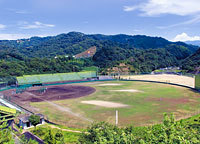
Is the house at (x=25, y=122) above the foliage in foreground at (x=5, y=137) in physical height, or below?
below

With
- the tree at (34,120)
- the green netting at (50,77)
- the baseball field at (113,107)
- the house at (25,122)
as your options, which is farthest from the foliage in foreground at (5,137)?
the green netting at (50,77)

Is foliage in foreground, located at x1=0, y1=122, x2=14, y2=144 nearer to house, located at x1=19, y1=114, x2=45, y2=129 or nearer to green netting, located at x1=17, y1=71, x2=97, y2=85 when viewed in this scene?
house, located at x1=19, y1=114, x2=45, y2=129

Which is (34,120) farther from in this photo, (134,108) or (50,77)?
(50,77)

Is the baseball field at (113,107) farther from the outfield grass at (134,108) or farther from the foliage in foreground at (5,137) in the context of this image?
the foliage in foreground at (5,137)

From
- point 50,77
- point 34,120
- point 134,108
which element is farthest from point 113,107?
point 50,77

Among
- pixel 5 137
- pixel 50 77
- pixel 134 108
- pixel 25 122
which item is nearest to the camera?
pixel 5 137

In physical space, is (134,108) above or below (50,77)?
below

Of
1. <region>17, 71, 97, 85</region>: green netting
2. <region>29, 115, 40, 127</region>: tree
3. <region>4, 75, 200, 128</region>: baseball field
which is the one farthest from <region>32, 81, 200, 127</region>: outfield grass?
<region>17, 71, 97, 85</region>: green netting

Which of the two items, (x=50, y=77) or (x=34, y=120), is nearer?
(x=34, y=120)

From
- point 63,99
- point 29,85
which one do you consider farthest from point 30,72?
point 63,99

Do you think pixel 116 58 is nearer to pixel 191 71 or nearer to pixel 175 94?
pixel 191 71

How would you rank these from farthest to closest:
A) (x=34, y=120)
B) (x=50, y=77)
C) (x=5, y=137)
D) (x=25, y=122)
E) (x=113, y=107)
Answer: (x=50, y=77)
(x=113, y=107)
(x=25, y=122)
(x=34, y=120)
(x=5, y=137)
